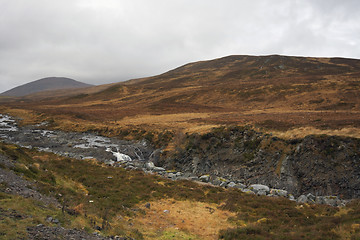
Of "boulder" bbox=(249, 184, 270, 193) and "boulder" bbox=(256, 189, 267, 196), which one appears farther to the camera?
"boulder" bbox=(249, 184, 270, 193)

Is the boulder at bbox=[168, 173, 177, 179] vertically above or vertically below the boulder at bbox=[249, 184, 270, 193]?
above

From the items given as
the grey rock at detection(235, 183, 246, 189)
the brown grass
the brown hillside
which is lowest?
the grey rock at detection(235, 183, 246, 189)

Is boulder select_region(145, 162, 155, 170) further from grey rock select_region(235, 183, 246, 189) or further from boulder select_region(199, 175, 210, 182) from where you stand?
grey rock select_region(235, 183, 246, 189)

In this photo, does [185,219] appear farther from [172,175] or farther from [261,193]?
[172,175]

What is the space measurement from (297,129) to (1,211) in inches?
1098

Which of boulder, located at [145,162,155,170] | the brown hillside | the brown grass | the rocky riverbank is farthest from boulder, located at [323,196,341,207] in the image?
boulder, located at [145,162,155,170]

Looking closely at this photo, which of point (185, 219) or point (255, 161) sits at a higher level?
point (255, 161)

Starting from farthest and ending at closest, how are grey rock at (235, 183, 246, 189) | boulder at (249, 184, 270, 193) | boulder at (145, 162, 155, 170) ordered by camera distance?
boulder at (145, 162, 155, 170)
grey rock at (235, 183, 246, 189)
boulder at (249, 184, 270, 193)

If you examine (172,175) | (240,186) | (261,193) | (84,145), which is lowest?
(240,186)

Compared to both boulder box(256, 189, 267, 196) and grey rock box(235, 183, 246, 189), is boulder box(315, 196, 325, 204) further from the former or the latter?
grey rock box(235, 183, 246, 189)

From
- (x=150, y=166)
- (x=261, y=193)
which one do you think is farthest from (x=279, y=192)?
(x=150, y=166)

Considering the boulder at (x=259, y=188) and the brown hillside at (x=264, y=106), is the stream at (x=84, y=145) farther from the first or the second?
the boulder at (x=259, y=188)

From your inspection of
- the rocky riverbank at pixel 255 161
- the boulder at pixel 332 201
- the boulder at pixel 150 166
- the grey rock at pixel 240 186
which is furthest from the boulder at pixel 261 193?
the boulder at pixel 150 166

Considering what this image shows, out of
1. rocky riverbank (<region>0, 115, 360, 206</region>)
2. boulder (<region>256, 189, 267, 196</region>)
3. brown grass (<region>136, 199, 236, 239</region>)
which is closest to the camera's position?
brown grass (<region>136, 199, 236, 239</region>)
